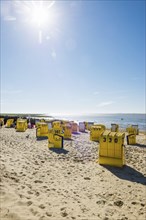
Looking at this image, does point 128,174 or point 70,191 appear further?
point 128,174

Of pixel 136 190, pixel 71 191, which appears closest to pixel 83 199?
pixel 71 191

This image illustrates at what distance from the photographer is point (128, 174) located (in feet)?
31.7

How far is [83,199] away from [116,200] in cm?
101

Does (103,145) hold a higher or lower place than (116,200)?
higher

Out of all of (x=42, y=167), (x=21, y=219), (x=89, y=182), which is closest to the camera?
(x=21, y=219)

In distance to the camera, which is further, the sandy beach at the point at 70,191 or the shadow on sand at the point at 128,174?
the shadow on sand at the point at 128,174

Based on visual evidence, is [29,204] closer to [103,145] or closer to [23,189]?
[23,189]

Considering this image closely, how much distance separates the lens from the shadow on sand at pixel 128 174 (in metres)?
8.94

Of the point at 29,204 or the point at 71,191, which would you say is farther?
the point at 71,191

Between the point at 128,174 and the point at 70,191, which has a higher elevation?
the point at 70,191

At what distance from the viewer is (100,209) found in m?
5.89

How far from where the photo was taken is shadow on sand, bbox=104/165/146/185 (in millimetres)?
8938

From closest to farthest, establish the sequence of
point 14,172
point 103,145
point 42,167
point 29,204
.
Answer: point 29,204
point 14,172
point 42,167
point 103,145

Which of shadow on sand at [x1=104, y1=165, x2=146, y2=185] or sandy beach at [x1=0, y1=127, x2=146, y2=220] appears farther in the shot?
shadow on sand at [x1=104, y1=165, x2=146, y2=185]
